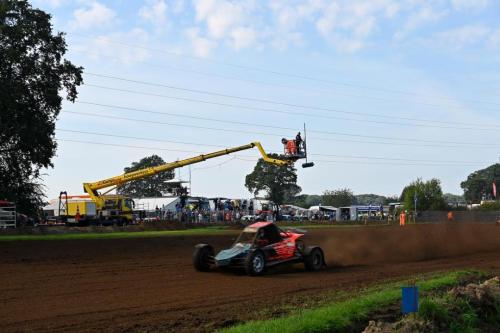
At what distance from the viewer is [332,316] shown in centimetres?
937

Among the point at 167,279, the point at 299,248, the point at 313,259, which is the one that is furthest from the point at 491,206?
the point at 167,279

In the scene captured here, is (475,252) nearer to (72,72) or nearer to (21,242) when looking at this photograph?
(21,242)

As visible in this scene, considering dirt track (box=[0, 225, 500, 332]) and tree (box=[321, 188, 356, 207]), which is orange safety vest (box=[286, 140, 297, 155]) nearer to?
dirt track (box=[0, 225, 500, 332])

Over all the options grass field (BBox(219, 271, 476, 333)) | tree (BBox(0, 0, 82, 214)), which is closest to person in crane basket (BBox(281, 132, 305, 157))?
tree (BBox(0, 0, 82, 214))

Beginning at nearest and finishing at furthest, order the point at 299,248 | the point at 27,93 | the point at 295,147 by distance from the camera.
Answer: the point at 299,248 < the point at 27,93 < the point at 295,147

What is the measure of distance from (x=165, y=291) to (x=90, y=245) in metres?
11.2

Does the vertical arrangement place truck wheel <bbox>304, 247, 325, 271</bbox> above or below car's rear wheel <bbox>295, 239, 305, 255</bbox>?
below

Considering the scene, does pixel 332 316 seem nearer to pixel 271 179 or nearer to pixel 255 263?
pixel 255 263

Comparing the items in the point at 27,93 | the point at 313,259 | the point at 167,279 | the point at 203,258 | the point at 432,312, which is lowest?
the point at 432,312

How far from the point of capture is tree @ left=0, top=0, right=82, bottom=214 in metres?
31.1

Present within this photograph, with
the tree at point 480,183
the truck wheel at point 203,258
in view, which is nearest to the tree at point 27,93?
the truck wheel at point 203,258

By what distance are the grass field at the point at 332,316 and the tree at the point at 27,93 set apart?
23860 mm

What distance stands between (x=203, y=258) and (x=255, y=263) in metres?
1.58

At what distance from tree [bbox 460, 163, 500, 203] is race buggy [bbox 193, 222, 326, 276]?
149 m
